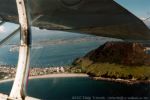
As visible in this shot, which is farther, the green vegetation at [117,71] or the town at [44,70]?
the town at [44,70]

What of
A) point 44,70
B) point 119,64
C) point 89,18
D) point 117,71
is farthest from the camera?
point 44,70

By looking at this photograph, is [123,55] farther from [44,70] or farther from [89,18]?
[89,18]

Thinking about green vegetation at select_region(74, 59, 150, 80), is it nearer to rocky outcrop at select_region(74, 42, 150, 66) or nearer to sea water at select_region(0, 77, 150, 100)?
sea water at select_region(0, 77, 150, 100)

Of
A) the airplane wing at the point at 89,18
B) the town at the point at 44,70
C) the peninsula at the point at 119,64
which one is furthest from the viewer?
the town at the point at 44,70

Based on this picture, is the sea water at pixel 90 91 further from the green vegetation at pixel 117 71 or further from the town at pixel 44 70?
the town at pixel 44 70

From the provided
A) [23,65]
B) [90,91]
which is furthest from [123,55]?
[23,65]

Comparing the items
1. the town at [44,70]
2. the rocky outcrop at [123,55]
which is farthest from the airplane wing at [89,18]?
the town at [44,70]
